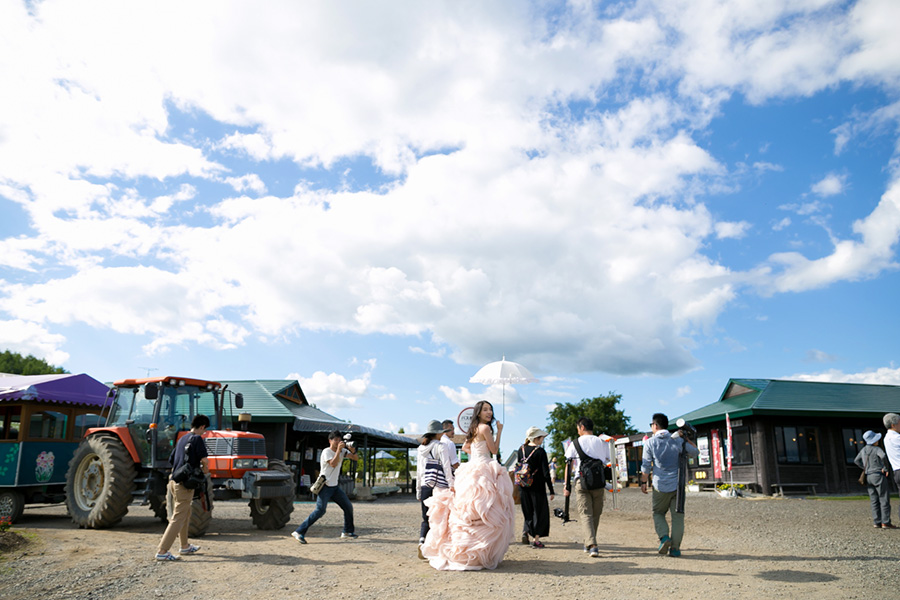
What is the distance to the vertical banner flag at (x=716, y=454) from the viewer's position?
80.0 feet

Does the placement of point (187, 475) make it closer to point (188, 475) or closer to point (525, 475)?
point (188, 475)

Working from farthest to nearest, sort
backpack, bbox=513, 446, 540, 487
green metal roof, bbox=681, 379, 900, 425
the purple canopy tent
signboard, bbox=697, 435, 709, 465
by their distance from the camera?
signboard, bbox=697, 435, 709, 465 → green metal roof, bbox=681, 379, 900, 425 → the purple canopy tent → backpack, bbox=513, 446, 540, 487

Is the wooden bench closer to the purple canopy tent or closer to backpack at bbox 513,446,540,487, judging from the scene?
backpack at bbox 513,446,540,487

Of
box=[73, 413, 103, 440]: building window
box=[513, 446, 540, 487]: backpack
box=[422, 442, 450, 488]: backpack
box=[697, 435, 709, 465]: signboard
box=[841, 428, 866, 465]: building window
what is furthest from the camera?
box=[697, 435, 709, 465]: signboard

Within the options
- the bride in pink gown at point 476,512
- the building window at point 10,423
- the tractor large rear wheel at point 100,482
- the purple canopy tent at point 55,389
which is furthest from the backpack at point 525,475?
the building window at point 10,423

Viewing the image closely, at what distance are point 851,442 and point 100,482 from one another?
24.8 meters

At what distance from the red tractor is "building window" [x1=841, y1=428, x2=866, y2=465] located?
21.8m

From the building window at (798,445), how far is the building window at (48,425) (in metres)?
22.3

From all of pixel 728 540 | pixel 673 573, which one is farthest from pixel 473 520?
pixel 728 540

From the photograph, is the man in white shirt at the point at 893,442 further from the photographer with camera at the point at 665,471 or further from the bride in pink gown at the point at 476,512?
the bride in pink gown at the point at 476,512

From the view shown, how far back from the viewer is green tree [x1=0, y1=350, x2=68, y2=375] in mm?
44403

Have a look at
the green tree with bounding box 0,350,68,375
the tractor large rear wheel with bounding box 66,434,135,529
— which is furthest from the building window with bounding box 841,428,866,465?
the green tree with bounding box 0,350,68,375

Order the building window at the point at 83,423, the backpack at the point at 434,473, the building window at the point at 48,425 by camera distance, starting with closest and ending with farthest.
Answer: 1. the backpack at the point at 434,473
2. the building window at the point at 48,425
3. the building window at the point at 83,423

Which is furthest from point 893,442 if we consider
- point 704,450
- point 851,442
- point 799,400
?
point 704,450
